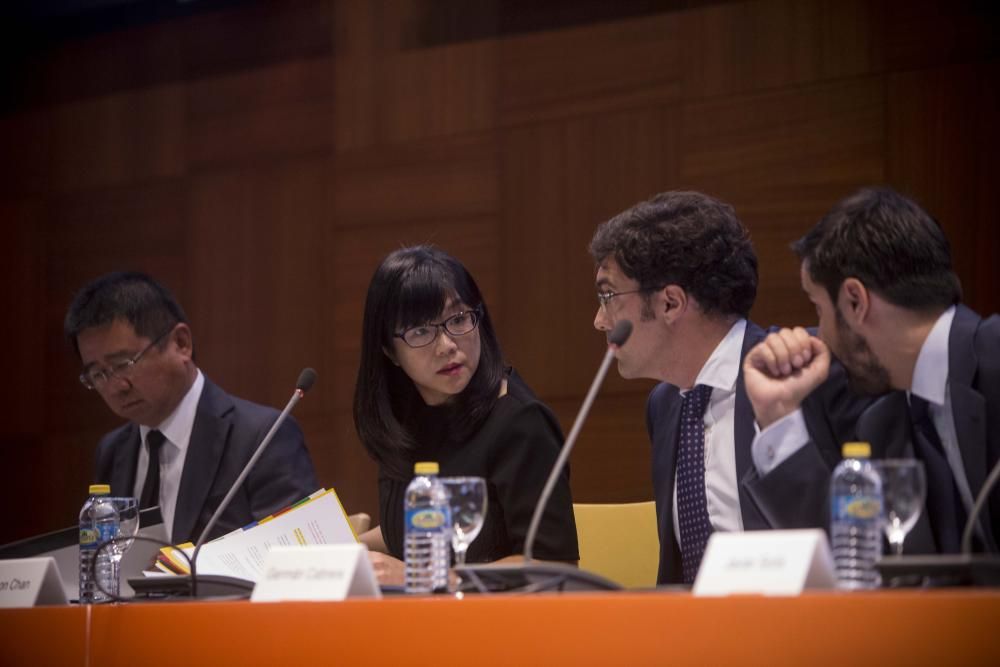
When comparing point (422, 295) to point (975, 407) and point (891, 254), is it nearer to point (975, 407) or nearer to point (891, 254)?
point (891, 254)

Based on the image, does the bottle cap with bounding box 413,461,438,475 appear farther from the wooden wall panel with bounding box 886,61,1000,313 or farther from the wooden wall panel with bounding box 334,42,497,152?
the wooden wall panel with bounding box 334,42,497,152

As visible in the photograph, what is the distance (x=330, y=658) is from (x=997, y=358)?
1.27 meters

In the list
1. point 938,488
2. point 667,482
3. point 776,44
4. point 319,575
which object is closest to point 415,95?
point 776,44

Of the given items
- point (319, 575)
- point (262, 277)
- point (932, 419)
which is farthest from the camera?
point (262, 277)

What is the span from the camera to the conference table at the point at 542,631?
128cm

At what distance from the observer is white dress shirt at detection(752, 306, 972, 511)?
2.06 meters

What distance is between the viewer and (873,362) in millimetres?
2268

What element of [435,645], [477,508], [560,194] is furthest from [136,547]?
[560,194]

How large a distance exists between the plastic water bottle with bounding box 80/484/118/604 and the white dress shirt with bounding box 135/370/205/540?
0.79 m

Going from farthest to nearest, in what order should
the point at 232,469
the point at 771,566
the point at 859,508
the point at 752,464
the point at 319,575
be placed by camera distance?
the point at 232,469
the point at 752,464
the point at 319,575
the point at 859,508
the point at 771,566

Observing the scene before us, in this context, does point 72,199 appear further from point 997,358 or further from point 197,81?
point 997,358

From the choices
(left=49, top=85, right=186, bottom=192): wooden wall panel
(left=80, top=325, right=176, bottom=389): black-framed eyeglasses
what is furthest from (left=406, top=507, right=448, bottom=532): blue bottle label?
(left=49, top=85, right=186, bottom=192): wooden wall panel

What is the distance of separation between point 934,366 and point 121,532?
1722 millimetres

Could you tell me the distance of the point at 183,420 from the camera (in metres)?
3.47
